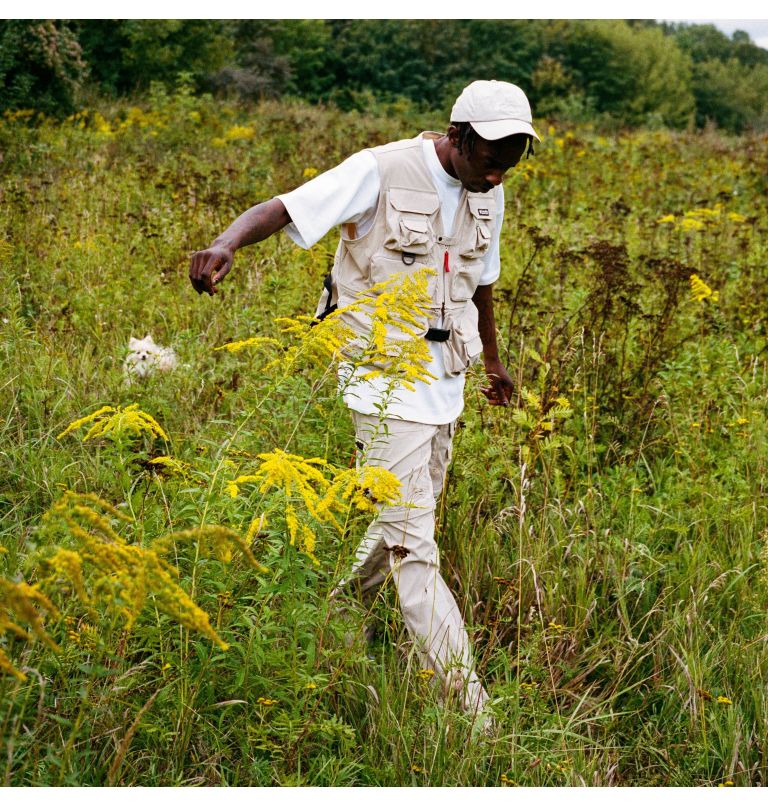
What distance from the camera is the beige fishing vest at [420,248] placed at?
A: 9.89 ft

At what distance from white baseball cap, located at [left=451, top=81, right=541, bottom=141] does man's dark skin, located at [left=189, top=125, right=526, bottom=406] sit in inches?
2.3

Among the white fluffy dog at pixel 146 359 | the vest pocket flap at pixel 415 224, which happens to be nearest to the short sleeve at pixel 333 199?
the vest pocket flap at pixel 415 224

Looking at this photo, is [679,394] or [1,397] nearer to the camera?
[1,397]

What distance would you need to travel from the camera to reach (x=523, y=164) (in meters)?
10.0

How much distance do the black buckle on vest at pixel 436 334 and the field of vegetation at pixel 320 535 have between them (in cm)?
41

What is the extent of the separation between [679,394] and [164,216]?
400 centimetres

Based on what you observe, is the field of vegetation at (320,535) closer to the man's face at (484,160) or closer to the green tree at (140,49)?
the man's face at (484,160)

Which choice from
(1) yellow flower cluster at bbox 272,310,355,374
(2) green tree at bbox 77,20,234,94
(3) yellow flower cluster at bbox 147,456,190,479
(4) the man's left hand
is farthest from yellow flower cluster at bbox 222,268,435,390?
(2) green tree at bbox 77,20,234,94

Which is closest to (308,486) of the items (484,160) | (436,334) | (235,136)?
(436,334)

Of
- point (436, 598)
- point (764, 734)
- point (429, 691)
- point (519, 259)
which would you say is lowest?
point (764, 734)

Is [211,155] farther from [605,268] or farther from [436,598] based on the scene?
[436,598]

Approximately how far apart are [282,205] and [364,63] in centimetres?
2105
